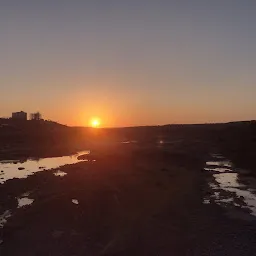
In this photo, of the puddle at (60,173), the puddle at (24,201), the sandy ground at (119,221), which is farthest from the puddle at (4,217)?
the puddle at (60,173)

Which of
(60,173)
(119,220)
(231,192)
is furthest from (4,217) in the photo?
(60,173)

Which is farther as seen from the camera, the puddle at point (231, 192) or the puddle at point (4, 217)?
the puddle at point (231, 192)

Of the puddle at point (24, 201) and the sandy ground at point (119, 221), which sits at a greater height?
the puddle at point (24, 201)

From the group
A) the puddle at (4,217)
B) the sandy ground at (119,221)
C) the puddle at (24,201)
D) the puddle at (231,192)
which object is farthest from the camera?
the puddle at (231,192)

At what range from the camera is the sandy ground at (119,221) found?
2291 cm

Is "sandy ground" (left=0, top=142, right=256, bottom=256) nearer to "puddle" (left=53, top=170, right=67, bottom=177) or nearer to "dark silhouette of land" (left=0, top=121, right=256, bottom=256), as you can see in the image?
"dark silhouette of land" (left=0, top=121, right=256, bottom=256)

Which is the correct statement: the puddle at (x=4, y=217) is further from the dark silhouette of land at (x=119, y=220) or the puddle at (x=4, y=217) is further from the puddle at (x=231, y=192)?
the puddle at (x=231, y=192)

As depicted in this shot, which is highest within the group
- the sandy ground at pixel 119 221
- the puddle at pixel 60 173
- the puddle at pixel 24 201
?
the puddle at pixel 60 173

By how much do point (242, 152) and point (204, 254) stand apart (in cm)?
6546

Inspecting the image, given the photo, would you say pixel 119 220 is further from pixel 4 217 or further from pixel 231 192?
pixel 231 192

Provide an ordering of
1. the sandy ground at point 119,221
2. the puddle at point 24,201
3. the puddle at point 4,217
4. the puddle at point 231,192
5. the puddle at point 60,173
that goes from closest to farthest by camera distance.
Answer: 1. the sandy ground at point 119,221
2. the puddle at point 4,217
3. the puddle at point 24,201
4. the puddle at point 231,192
5. the puddle at point 60,173

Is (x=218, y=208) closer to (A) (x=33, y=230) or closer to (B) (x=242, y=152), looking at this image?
(A) (x=33, y=230)

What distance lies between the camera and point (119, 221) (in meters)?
27.8

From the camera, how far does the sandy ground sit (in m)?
22.9
